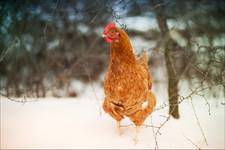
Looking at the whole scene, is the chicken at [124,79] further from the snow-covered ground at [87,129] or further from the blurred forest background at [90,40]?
the blurred forest background at [90,40]

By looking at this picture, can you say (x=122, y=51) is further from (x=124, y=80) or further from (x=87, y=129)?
(x=87, y=129)

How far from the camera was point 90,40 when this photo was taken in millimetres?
5695

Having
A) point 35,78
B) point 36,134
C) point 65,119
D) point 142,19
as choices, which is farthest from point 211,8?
point 35,78

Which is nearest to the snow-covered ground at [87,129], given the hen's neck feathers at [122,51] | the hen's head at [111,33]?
the hen's neck feathers at [122,51]

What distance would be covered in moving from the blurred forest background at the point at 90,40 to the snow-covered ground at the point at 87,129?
330 millimetres

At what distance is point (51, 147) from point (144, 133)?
40.7 inches

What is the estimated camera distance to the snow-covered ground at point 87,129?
2.79m

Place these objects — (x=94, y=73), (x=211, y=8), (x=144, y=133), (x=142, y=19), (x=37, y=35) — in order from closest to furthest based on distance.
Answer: (x=144, y=133), (x=211, y=8), (x=142, y=19), (x=37, y=35), (x=94, y=73)

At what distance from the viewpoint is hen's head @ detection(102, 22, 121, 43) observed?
2405mm

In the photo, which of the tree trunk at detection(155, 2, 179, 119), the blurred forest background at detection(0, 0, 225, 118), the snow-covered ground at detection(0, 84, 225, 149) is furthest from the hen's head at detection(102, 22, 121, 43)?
the tree trunk at detection(155, 2, 179, 119)

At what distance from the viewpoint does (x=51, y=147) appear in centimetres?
266

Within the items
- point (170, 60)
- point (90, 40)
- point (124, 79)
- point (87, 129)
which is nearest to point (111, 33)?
point (124, 79)

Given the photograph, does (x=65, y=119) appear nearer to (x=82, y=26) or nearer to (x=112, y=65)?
(x=112, y=65)

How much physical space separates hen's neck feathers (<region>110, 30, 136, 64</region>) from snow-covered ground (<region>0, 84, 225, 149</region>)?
62 cm
